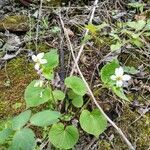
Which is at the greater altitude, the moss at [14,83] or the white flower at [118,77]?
the white flower at [118,77]

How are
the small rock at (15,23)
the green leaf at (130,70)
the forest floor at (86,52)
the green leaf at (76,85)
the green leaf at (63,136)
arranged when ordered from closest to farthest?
the green leaf at (63,136) → the green leaf at (76,85) → the forest floor at (86,52) → the green leaf at (130,70) → the small rock at (15,23)

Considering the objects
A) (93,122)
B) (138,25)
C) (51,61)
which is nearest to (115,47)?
(138,25)

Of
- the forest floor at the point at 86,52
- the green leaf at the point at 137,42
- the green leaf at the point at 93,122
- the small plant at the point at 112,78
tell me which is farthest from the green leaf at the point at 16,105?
the green leaf at the point at 137,42

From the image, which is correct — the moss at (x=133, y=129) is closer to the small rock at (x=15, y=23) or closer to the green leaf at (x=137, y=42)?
the green leaf at (x=137, y=42)

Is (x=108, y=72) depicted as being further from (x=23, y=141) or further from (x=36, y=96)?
(x=23, y=141)

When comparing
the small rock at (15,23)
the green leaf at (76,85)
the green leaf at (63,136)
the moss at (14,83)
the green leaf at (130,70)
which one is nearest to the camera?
the green leaf at (63,136)

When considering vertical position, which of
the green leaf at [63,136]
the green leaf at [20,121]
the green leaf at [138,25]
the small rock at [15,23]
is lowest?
the green leaf at [63,136]

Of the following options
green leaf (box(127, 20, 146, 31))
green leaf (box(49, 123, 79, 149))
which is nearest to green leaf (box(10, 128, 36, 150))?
green leaf (box(49, 123, 79, 149))

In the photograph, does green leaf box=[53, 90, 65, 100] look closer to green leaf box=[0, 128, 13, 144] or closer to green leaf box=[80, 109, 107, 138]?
green leaf box=[80, 109, 107, 138]
